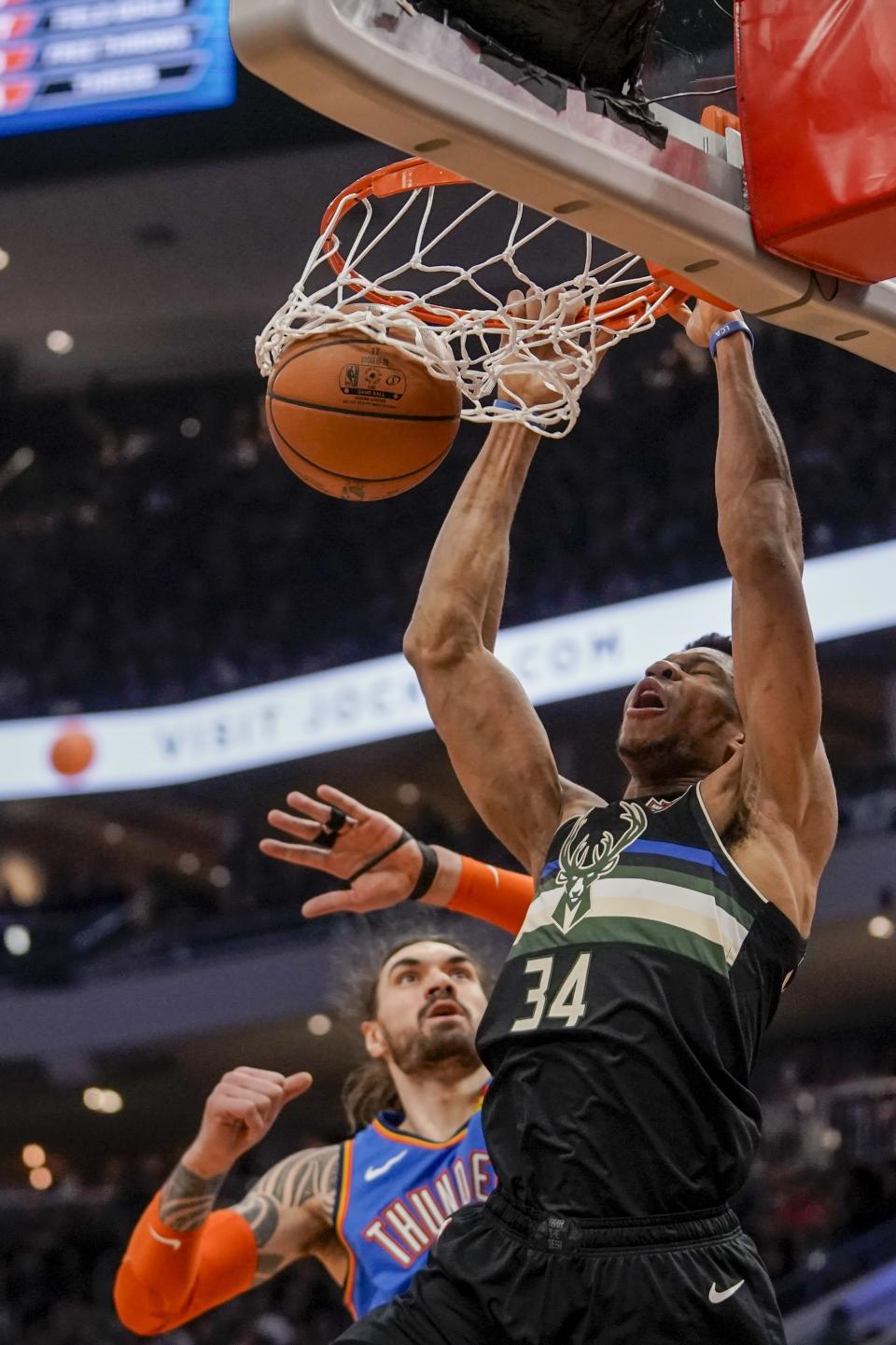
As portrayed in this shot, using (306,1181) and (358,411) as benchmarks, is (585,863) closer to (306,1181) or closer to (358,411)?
(358,411)

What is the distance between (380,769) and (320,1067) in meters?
3.02

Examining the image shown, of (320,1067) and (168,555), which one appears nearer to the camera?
(320,1067)

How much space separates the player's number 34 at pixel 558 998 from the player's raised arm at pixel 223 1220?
1.29 meters

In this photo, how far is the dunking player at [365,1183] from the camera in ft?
13.1

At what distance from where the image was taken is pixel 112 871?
17312 millimetres

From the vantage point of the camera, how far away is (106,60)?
11.6 metres

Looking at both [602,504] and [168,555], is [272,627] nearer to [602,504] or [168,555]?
[168,555]

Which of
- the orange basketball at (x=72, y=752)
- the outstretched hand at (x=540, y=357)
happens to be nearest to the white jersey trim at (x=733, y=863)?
the outstretched hand at (x=540, y=357)

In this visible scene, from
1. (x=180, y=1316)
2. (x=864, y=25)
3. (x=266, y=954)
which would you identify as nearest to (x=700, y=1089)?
(x=864, y=25)

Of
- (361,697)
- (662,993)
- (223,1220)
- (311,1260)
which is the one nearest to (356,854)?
(223,1220)

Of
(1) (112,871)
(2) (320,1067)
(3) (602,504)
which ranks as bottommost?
(1) (112,871)

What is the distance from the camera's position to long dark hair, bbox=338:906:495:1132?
4.71m

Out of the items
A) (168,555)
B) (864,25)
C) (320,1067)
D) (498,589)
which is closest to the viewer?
(864,25)

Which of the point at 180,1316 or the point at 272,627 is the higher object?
the point at 180,1316
